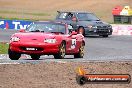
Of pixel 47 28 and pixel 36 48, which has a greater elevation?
pixel 47 28

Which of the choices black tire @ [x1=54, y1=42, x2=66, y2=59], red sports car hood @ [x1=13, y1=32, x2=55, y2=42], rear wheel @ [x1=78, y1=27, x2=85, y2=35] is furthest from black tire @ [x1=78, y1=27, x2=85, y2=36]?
red sports car hood @ [x1=13, y1=32, x2=55, y2=42]

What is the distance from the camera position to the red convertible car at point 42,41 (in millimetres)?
17359

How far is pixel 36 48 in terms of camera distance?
1734 cm

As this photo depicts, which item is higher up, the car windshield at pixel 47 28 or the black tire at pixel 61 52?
the car windshield at pixel 47 28

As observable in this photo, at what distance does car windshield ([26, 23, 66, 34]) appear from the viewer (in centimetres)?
1873

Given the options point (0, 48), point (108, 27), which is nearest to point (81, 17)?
A: point (108, 27)

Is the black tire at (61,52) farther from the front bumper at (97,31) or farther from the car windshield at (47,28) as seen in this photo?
the front bumper at (97,31)

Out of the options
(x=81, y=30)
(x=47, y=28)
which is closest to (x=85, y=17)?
(x=81, y=30)

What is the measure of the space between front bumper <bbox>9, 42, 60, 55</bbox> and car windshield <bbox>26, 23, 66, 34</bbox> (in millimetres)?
1154

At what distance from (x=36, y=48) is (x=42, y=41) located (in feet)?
0.90

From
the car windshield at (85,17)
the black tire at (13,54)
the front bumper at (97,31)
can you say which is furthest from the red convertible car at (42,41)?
the car windshield at (85,17)

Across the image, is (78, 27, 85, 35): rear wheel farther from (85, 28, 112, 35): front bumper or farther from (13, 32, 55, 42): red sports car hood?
(13, 32, 55, 42): red sports car hood

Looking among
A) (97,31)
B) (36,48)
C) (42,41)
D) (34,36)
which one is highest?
(34,36)

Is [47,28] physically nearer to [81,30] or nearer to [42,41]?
[42,41]
